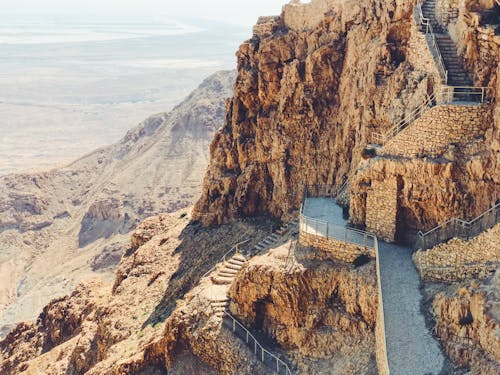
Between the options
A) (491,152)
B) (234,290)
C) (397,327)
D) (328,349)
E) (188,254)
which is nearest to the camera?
(397,327)

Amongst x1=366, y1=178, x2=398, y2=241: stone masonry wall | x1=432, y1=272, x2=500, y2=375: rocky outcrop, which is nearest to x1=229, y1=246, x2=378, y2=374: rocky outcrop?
x1=366, y1=178, x2=398, y2=241: stone masonry wall

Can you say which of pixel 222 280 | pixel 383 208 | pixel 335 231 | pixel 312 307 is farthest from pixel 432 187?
pixel 222 280

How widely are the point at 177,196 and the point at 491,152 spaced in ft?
221

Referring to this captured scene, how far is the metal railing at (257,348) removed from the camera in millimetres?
27469

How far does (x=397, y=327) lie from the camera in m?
22.3

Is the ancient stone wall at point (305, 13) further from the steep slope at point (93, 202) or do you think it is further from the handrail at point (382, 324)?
the steep slope at point (93, 202)

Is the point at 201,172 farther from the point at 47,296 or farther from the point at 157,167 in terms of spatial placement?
the point at 47,296

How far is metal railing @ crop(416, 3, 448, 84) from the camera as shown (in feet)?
87.4

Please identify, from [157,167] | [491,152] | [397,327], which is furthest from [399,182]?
[157,167]

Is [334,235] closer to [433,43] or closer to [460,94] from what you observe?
[460,94]

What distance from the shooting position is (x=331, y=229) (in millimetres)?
29547

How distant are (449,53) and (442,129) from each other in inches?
162

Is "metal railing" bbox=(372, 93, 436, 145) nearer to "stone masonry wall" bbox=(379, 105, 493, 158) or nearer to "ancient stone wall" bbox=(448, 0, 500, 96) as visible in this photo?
"stone masonry wall" bbox=(379, 105, 493, 158)

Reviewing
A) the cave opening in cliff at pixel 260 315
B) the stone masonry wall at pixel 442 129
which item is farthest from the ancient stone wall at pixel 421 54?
the cave opening in cliff at pixel 260 315
